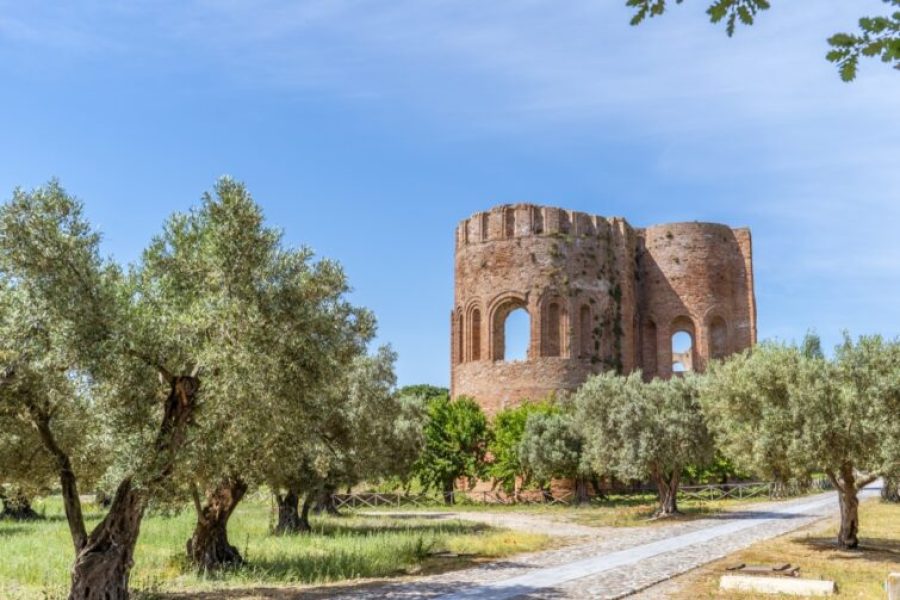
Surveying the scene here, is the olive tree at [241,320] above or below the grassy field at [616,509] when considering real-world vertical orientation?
above

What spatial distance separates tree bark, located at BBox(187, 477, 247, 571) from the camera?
42.2 feet

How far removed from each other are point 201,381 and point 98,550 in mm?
2280

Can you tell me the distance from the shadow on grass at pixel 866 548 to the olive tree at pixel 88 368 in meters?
11.3

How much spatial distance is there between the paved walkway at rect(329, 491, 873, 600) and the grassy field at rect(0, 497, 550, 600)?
1.13 metres

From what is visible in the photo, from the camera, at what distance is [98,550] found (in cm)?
951

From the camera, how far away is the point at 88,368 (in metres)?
8.82

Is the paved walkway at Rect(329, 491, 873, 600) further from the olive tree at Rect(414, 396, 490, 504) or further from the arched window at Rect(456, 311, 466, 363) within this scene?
the arched window at Rect(456, 311, 466, 363)

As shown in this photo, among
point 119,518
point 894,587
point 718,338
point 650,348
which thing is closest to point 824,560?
point 894,587

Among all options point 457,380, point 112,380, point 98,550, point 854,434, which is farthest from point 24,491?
point 457,380

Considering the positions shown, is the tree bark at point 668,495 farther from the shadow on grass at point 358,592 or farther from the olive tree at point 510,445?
the shadow on grass at point 358,592

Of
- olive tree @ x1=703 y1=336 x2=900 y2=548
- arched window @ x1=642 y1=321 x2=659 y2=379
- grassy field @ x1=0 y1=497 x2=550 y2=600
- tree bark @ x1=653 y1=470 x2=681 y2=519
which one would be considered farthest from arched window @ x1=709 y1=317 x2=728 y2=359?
olive tree @ x1=703 y1=336 x2=900 y2=548

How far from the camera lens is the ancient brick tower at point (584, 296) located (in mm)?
36750

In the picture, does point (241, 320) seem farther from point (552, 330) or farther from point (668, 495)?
point (552, 330)

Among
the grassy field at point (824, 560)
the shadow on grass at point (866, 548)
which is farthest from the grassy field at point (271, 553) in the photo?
the shadow on grass at point (866, 548)
